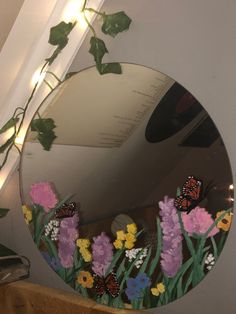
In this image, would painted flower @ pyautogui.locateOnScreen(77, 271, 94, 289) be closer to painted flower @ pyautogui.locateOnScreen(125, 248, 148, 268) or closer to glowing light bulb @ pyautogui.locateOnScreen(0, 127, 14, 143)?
painted flower @ pyautogui.locateOnScreen(125, 248, 148, 268)

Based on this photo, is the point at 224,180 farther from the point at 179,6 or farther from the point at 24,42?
the point at 24,42

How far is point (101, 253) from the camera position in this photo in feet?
3.26

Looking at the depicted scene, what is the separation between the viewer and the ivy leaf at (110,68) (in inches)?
38.2

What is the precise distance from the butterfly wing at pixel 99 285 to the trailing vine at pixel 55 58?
1.34ft

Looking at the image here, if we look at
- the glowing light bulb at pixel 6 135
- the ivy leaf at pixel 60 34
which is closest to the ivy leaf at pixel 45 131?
the glowing light bulb at pixel 6 135

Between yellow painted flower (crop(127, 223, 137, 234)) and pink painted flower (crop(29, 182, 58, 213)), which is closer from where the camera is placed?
yellow painted flower (crop(127, 223, 137, 234))

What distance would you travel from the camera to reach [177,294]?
A: 35.0 inches

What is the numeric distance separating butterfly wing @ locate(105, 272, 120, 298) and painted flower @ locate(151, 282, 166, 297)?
0.10 meters

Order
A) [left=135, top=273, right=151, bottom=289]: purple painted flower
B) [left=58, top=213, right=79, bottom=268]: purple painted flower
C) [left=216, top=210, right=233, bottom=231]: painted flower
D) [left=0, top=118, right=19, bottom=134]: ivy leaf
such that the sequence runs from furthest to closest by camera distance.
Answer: [left=0, top=118, right=19, bottom=134]: ivy leaf < [left=58, top=213, right=79, bottom=268]: purple painted flower < [left=135, top=273, right=151, bottom=289]: purple painted flower < [left=216, top=210, right=233, bottom=231]: painted flower

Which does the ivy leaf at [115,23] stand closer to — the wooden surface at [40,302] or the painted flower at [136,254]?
the painted flower at [136,254]

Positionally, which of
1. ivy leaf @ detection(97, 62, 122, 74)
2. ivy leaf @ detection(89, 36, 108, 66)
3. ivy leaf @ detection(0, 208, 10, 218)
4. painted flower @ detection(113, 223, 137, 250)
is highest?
ivy leaf @ detection(89, 36, 108, 66)

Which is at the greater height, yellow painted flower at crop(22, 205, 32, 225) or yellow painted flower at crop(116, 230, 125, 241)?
yellow painted flower at crop(116, 230, 125, 241)

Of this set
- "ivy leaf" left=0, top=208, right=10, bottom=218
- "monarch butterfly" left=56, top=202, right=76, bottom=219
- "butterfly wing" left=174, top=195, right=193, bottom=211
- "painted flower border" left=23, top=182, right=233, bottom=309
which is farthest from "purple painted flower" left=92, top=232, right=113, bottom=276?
"ivy leaf" left=0, top=208, right=10, bottom=218

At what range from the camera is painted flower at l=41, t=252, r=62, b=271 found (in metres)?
1.07
